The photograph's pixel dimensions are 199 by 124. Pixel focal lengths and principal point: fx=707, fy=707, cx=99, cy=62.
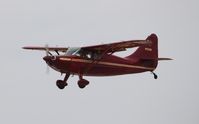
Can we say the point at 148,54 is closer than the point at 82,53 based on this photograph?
No

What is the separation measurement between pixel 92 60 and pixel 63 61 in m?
2.42

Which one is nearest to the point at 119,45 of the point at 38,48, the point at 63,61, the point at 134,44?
the point at 134,44

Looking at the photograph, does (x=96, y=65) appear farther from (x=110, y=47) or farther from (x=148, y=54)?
(x=148, y=54)

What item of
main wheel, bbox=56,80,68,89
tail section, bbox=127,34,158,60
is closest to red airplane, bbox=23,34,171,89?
main wheel, bbox=56,80,68,89

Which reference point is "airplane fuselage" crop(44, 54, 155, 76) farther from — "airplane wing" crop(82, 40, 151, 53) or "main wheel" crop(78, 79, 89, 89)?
"main wheel" crop(78, 79, 89, 89)

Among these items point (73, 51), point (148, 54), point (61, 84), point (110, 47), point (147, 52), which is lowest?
point (61, 84)

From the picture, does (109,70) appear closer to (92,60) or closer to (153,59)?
(92,60)

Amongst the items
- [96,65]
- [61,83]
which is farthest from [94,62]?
[61,83]

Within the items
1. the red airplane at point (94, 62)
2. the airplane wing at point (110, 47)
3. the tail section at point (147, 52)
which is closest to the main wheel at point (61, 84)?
the red airplane at point (94, 62)

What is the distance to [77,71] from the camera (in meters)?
43.4

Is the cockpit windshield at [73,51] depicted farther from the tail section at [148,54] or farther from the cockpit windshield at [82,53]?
the tail section at [148,54]

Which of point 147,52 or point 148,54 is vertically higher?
point 147,52

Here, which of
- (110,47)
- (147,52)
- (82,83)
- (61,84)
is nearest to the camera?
(82,83)

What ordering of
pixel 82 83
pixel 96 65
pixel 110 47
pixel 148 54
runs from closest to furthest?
pixel 82 83, pixel 96 65, pixel 110 47, pixel 148 54
